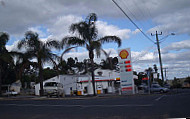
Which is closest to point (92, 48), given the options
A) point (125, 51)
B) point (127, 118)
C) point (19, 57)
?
point (125, 51)

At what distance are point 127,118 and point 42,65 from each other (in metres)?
18.5

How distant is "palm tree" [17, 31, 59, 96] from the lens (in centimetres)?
2545

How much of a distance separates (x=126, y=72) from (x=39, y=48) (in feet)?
35.7

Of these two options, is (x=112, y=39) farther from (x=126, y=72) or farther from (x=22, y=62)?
(x=22, y=62)

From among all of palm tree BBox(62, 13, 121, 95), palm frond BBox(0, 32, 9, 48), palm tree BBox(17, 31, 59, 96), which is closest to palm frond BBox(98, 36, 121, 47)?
palm tree BBox(62, 13, 121, 95)

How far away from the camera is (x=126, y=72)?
27.1 metres

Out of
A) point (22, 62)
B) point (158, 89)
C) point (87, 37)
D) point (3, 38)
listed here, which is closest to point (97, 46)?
point (87, 37)

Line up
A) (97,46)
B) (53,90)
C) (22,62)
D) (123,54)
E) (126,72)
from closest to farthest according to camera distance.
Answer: (97,46)
(22,62)
(53,90)
(126,72)
(123,54)

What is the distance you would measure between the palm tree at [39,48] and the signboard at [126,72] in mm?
8216

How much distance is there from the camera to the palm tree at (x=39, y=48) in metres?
25.5

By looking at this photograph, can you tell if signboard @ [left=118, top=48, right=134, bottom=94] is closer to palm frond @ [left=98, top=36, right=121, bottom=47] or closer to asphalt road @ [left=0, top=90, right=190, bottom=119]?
palm frond @ [left=98, top=36, right=121, bottom=47]

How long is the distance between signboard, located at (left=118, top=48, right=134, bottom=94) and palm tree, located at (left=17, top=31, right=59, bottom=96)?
8.22m

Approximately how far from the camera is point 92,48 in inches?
982

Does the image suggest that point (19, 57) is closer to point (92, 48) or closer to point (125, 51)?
point (92, 48)
